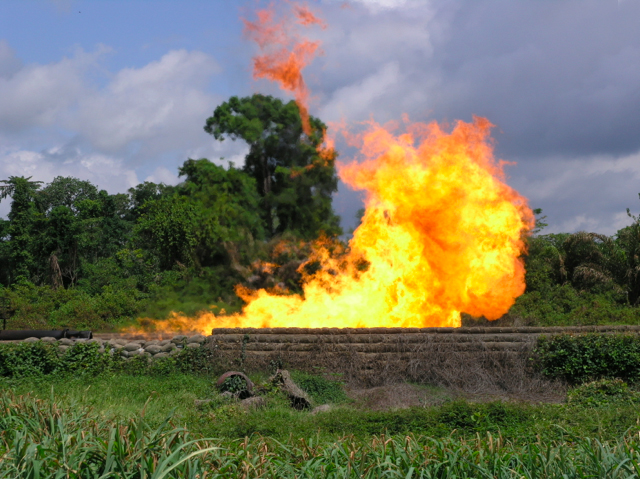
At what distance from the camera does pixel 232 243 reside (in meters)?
27.6

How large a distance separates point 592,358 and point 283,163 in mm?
20274

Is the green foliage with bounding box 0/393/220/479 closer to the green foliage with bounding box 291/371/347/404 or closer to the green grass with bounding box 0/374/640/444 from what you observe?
the green grass with bounding box 0/374/640/444

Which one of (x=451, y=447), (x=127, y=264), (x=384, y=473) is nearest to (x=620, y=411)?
(x=451, y=447)

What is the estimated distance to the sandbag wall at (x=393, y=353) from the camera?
1260cm

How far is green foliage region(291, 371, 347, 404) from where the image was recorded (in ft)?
36.6

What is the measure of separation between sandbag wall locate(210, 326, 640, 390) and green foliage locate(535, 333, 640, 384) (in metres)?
0.53

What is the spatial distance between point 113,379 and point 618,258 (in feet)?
63.1

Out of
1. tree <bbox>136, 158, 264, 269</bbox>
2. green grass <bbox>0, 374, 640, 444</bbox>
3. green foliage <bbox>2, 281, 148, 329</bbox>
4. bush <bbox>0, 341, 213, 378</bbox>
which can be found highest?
tree <bbox>136, 158, 264, 269</bbox>

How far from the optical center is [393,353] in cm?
1282

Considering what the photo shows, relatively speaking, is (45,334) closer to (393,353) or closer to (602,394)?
(393,353)

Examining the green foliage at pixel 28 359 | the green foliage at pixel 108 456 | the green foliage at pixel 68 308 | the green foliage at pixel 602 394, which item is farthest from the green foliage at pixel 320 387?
the green foliage at pixel 68 308

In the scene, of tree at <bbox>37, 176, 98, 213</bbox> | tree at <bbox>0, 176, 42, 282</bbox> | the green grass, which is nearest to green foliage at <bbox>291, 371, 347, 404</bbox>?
the green grass

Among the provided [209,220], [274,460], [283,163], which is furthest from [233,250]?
[274,460]

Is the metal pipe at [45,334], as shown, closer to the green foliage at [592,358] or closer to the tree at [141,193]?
the green foliage at [592,358]
